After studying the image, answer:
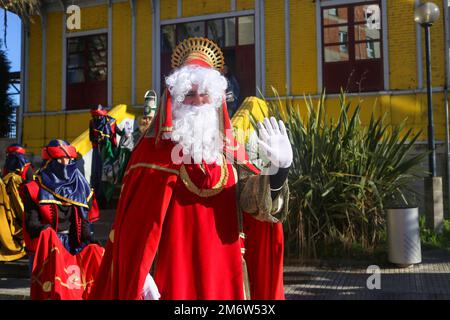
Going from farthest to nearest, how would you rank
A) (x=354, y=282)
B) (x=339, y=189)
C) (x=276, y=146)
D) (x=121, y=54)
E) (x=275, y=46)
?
(x=121, y=54)
(x=275, y=46)
(x=339, y=189)
(x=354, y=282)
(x=276, y=146)

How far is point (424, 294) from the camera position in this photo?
5.41 metres

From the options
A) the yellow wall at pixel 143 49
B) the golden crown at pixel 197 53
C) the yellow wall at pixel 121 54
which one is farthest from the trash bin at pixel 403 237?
the yellow wall at pixel 121 54

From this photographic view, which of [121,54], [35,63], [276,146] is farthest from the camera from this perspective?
[35,63]

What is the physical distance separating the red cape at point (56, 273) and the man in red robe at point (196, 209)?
5.53ft

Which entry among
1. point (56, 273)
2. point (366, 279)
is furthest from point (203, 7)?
point (56, 273)

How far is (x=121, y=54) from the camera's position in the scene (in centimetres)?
1460

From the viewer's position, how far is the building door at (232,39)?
13664 millimetres

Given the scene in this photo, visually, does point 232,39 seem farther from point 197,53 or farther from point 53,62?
point 197,53

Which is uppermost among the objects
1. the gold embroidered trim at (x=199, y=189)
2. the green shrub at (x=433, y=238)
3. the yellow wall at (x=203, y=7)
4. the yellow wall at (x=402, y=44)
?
the yellow wall at (x=203, y=7)

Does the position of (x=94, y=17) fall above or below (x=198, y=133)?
above

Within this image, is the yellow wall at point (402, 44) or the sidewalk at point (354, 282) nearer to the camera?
the sidewalk at point (354, 282)

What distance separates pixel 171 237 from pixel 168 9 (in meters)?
12.5

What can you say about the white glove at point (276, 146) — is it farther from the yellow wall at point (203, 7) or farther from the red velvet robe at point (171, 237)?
the yellow wall at point (203, 7)

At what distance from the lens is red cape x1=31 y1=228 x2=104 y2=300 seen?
4.49 m
